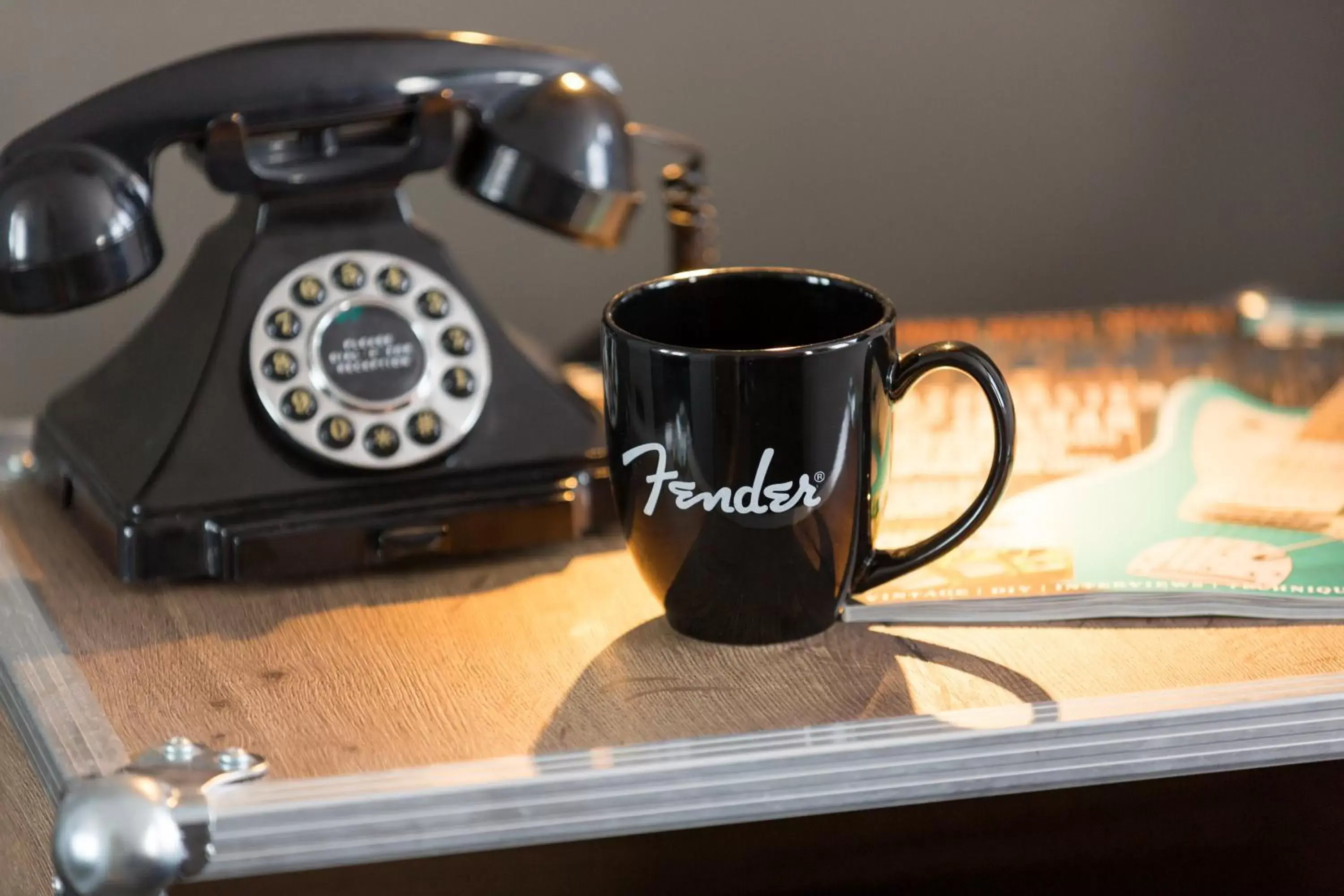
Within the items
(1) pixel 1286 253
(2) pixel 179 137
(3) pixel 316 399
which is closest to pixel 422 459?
(3) pixel 316 399

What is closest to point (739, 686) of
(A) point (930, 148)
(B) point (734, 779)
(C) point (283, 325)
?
(B) point (734, 779)

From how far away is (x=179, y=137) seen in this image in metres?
0.66

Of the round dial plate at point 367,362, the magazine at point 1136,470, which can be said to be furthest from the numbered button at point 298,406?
the magazine at point 1136,470

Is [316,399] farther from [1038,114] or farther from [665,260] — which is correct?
[1038,114]

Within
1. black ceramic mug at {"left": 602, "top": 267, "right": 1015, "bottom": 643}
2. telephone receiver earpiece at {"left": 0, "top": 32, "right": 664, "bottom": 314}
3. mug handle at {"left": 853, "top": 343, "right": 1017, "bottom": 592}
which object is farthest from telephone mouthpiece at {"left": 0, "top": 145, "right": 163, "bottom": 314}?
mug handle at {"left": 853, "top": 343, "right": 1017, "bottom": 592}

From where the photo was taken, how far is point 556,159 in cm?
71

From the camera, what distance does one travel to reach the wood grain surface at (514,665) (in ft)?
1.81

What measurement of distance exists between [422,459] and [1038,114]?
61 centimetres

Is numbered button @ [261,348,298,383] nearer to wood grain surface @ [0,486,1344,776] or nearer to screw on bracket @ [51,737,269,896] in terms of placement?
wood grain surface @ [0,486,1344,776]

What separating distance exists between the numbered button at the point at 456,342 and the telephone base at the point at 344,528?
0.20ft

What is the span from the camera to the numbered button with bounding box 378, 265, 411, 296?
2.31 feet

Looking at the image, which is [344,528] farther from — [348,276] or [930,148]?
[930,148]

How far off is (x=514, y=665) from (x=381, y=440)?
135mm

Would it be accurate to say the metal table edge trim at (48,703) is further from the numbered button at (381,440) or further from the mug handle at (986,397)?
the mug handle at (986,397)
